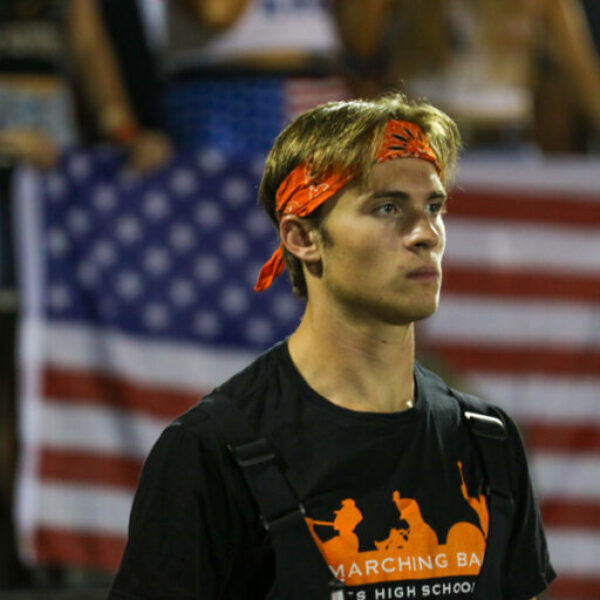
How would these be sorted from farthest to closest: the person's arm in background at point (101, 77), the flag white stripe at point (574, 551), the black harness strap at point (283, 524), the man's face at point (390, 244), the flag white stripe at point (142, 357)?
1. the flag white stripe at point (574, 551)
2. the person's arm in background at point (101, 77)
3. the flag white stripe at point (142, 357)
4. the man's face at point (390, 244)
5. the black harness strap at point (283, 524)

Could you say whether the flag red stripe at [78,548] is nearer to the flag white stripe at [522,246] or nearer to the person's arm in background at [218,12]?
the flag white stripe at [522,246]

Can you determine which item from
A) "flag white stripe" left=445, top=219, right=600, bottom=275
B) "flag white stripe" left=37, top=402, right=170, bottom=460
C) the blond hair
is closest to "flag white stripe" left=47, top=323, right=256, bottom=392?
"flag white stripe" left=37, top=402, right=170, bottom=460

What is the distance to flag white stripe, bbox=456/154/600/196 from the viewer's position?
4977mm

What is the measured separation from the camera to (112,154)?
473 cm

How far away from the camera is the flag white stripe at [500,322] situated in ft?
16.3

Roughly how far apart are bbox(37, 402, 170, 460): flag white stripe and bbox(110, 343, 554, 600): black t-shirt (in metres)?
2.60

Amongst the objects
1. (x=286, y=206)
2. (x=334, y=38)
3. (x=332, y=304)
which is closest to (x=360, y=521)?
(x=332, y=304)

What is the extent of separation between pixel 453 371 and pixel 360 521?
3.03 m

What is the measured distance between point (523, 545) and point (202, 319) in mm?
2726

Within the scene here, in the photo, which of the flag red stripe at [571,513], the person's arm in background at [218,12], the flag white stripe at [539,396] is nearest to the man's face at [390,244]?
the person's arm in background at [218,12]

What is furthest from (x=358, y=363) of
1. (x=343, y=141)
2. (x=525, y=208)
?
(x=525, y=208)

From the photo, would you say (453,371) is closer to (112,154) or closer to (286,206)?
(112,154)

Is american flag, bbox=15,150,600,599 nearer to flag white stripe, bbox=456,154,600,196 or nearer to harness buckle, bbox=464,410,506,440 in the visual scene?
flag white stripe, bbox=456,154,600,196

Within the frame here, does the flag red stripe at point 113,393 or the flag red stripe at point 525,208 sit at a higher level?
the flag red stripe at point 525,208
